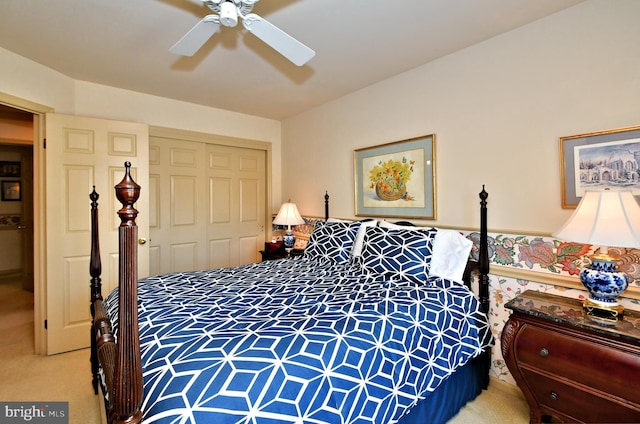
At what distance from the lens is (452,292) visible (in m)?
1.92

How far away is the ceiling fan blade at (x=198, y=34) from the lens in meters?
1.57

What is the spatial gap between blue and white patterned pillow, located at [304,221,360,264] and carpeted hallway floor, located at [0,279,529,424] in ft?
4.25

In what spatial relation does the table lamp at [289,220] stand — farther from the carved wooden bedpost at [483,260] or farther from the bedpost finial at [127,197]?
the bedpost finial at [127,197]

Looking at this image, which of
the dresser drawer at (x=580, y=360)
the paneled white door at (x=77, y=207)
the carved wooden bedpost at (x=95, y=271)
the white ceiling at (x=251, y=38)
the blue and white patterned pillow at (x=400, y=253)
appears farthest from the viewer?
the paneled white door at (x=77, y=207)

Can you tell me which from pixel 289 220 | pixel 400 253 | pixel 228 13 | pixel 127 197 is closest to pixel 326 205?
pixel 289 220

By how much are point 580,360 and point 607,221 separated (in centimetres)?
67

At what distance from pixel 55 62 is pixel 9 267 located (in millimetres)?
4585

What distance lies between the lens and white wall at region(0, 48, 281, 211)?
2475 mm

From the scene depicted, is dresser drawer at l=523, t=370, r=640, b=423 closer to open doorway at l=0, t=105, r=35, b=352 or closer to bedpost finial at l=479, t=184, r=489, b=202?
bedpost finial at l=479, t=184, r=489, b=202

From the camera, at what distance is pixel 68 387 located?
7.37 ft

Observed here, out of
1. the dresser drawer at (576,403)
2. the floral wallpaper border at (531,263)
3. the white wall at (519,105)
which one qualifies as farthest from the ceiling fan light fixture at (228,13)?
the dresser drawer at (576,403)

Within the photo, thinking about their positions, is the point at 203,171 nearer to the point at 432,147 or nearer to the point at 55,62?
the point at 55,62

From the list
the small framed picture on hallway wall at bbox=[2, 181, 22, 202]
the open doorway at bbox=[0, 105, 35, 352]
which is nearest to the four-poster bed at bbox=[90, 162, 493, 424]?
the open doorway at bbox=[0, 105, 35, 352]

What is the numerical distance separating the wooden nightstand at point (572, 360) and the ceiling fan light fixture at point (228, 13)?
2.08 meters
